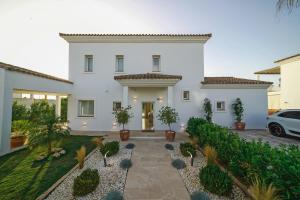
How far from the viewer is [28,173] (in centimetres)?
573

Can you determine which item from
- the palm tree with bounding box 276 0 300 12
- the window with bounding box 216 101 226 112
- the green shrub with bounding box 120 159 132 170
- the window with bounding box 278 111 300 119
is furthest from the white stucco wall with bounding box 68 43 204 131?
the palm tree with bounding box 276 0 300 12

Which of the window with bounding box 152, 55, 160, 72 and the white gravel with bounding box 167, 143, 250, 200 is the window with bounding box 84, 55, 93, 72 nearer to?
the window with bounding box 152, 55, 160, 72

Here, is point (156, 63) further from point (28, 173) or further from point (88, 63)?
point (28, 173)

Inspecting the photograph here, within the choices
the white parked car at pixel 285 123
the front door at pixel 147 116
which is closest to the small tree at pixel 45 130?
the front door at pixel 147 116

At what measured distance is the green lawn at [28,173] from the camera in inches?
179

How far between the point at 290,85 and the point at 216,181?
20.8m

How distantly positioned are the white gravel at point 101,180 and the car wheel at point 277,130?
10784mm

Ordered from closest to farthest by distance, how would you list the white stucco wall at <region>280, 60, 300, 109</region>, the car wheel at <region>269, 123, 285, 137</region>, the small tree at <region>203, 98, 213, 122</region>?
the car wheel at <region>269, 123, 285, 137</region>, the small tree at <region>203, 98, 213, 122</region>, the white stucco wall at <region>280, 60, 300, 109</region>

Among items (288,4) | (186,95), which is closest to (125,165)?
(288,4)

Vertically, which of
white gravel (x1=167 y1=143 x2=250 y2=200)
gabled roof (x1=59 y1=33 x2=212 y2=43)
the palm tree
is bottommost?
white gravel (x1=167 y1=143 x2=250 y2=200)

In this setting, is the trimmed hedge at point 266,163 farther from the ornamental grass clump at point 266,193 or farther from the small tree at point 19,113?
the small tree at point 19,113

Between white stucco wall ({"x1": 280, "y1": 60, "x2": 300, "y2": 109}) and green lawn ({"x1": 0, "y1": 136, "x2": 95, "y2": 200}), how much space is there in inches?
893

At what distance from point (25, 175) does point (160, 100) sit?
10.3 metres

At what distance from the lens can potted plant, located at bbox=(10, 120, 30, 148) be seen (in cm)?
868
